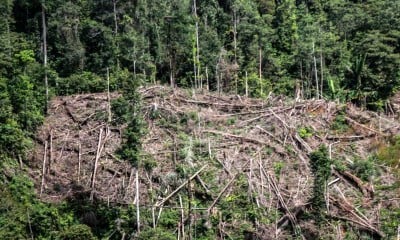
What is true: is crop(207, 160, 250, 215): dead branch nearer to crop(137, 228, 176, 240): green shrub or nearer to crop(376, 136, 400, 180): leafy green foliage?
crop(137, 228, 176, 240): green shrub

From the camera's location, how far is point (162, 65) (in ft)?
128

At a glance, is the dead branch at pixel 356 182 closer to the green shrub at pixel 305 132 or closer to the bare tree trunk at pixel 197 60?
the green shrub at pixel 305 132

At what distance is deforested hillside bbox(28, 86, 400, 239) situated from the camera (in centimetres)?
2292

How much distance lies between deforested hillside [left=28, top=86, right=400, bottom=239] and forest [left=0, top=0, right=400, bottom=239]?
0.74ft

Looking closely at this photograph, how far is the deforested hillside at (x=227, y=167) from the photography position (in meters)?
22.9

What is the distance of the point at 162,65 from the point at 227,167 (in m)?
15.1

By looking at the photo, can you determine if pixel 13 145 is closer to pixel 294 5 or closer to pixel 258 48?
pixel 258 48

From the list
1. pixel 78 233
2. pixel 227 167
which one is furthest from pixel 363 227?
pixel 78 233

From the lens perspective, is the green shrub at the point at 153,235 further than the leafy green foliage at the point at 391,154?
No

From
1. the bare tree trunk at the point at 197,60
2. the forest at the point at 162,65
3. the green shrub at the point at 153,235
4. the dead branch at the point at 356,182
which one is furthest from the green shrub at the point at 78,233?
the bare tree trunk at the point at 197,60

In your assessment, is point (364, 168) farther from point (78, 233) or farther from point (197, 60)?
point (197, 60)

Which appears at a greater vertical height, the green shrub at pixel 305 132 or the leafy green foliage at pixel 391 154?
the green shrub at pixel 305 132

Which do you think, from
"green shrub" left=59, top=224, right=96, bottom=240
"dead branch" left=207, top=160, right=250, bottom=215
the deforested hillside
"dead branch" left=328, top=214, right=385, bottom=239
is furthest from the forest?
"dead branch" left=207, top=160, right=250, bottom=215

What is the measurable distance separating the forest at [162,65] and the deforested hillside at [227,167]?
8.8 inches
